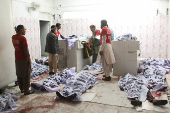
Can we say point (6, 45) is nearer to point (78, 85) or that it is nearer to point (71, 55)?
point (78, 85)

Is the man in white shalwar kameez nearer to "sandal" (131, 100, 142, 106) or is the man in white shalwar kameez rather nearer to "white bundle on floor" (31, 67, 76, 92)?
"white bundle on floor" (31, 67, 76, 92)

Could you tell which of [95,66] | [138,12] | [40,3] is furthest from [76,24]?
[95,66]

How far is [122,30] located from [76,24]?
9.55ft

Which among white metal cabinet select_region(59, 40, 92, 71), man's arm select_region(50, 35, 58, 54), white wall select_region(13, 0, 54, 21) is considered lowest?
white metal cabinet select_region(59, 40, 92, 71)

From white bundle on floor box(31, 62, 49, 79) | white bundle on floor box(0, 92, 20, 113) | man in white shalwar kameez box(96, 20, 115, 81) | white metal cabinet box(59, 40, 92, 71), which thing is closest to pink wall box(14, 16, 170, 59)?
white bundle on floor box(31, 62, 49, 79)

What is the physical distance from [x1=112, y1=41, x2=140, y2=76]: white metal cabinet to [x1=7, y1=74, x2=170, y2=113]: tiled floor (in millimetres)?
1467

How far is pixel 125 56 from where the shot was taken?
5.45 metres

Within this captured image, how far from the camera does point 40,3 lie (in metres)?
9.43

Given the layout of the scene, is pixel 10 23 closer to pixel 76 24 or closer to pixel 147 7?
pixel 76 24

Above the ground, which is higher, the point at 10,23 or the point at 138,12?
the point at 138,12

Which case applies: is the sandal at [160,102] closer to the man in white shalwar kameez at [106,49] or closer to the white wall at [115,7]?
the man in white shalwar kameez at [106,49]

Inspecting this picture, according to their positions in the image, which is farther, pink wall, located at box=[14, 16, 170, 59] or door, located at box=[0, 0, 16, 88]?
pink wall, located at box=[14, 16, 170, 59]

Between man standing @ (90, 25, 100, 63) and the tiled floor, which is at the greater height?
man standing @ (90, 25, 100, 63)

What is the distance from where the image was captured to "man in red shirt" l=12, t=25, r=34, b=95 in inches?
151
